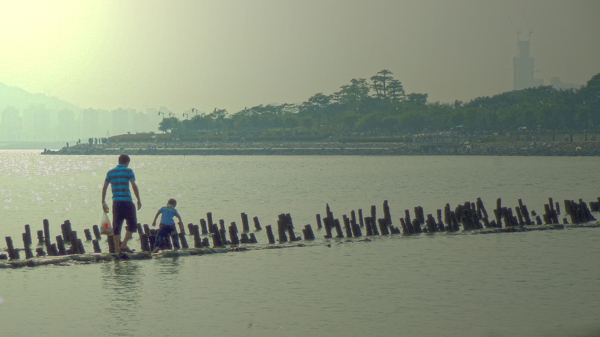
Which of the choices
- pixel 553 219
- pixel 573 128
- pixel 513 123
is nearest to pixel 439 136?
pixel 513 123

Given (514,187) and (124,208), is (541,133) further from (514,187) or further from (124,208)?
(124,208)

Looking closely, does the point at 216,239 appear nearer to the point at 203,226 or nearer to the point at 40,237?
the point at 203,226

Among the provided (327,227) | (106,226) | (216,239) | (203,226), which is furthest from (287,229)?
(106,226)

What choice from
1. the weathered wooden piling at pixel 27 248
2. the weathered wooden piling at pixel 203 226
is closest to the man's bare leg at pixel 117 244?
the weathered wooden piling at pixel 27 248

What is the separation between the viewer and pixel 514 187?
63.4 metres

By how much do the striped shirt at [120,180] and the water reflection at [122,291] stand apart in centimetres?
173

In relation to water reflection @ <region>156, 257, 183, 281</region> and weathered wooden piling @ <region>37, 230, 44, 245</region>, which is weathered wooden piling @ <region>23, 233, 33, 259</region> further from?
weathered wooden piling @ <region>37, 230, 44, 245</region>

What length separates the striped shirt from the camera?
685 inches

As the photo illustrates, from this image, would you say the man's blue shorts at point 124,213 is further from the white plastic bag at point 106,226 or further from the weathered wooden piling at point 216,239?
the weathered wooden piling at point 216,239

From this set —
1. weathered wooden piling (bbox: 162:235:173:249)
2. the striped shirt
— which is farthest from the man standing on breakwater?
weathered wooden piling (bbox: 162:235:173:249)

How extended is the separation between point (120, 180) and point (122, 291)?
10.8 feet

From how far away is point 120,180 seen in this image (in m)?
17.4

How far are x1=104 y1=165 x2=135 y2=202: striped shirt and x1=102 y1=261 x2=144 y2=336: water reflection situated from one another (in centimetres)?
173

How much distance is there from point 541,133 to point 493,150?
1756 cm
